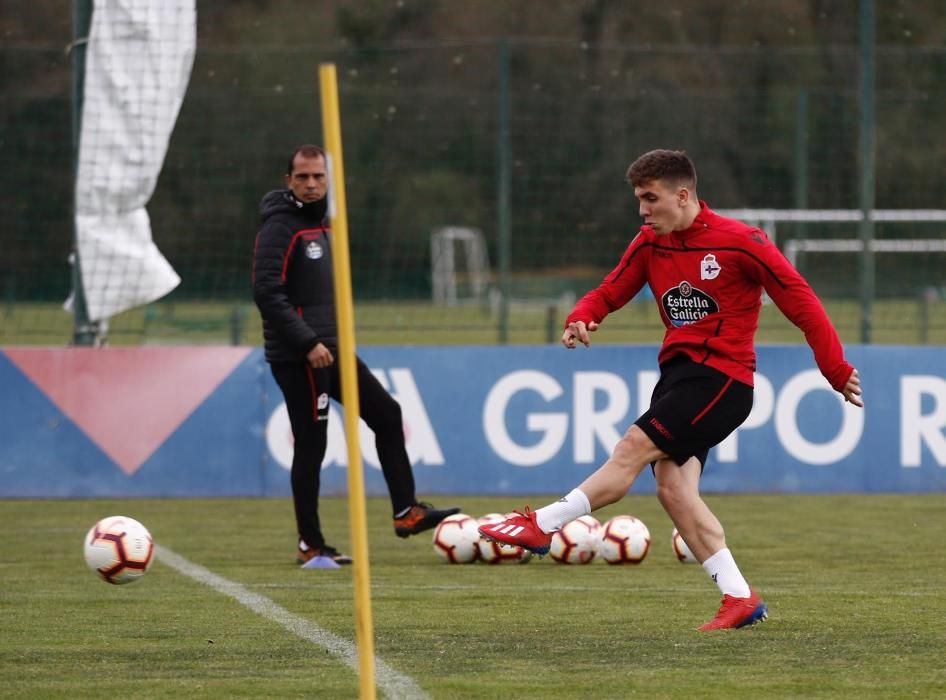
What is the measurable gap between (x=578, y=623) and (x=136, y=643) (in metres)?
1.73

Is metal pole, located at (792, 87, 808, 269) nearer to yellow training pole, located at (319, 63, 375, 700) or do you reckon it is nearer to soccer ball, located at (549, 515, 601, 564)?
soccer ball, located at (549, 515, 601, 564)

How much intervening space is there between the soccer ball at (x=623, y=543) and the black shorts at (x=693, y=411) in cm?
213

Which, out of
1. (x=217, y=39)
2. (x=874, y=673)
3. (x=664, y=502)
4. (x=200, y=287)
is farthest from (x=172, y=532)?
(x=217, y=39)

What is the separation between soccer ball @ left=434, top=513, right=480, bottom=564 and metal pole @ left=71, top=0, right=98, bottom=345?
15.2ft

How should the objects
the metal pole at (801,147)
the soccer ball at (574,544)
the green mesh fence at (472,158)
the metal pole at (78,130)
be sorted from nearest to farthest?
the soccer ball at (574,544) < the metal pole at (78,130) < the green mesh fence at (472,158) < the metal pole at (801,147)

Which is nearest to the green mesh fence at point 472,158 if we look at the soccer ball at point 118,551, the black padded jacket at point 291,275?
the black padded jacket at point 291,275

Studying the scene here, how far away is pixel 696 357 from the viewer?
282 inches

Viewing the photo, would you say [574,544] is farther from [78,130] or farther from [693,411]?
[78,130]

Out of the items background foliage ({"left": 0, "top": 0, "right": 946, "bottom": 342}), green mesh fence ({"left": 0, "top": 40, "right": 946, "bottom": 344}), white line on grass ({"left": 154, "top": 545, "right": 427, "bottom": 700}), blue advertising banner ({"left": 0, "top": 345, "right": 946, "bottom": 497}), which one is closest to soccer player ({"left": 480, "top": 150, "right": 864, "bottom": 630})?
white line on grass ({"left": 154, "top": 545, "right": 427, "bottom": 700})

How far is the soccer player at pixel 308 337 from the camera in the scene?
9.43 meters

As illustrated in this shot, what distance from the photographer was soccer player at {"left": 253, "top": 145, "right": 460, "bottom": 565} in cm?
943

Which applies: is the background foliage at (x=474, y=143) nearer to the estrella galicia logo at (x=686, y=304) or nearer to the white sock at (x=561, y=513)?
the estrella galicia logo at (x=686, y=304)

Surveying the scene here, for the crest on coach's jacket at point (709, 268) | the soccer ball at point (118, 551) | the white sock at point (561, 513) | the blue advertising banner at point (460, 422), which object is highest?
the crest on coach's jacket at point (709, 268)

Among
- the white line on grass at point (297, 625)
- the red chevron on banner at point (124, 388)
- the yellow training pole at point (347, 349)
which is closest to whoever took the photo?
the yellow training pole at point (347, 349)
